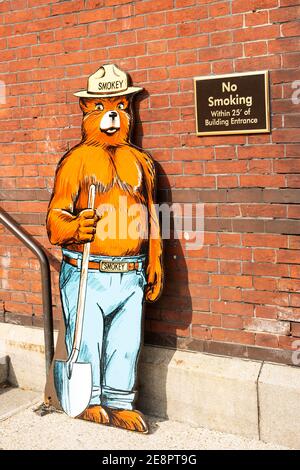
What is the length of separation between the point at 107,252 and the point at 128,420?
3.39 ft

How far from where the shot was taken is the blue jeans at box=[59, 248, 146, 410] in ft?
10.6

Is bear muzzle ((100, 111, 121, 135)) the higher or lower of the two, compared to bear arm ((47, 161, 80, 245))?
higher

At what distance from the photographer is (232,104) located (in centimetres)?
307

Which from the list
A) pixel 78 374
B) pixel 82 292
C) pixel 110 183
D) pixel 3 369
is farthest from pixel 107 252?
pixel 3 369

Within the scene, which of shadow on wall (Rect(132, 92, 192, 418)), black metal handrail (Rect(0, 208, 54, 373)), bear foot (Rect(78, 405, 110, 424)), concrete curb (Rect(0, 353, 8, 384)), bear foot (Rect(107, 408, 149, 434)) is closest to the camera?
bear foot (Rect(107, 408, 149, 434))

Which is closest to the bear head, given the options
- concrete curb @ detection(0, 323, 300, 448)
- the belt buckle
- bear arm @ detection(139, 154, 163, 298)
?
bear arm @ detection(139, 154, 163, 298)

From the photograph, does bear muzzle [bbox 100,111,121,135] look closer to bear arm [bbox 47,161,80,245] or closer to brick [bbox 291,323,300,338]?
bear arm [bbox 47,161,80,245]

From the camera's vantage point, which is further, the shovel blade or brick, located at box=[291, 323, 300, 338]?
the shovel blade

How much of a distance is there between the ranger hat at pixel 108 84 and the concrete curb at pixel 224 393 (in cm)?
168

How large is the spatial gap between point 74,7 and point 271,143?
5.39 ft

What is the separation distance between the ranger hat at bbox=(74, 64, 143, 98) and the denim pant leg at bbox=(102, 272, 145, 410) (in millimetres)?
1152

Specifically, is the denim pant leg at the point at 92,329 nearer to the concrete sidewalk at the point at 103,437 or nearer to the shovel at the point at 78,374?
the shovel at the point at 78,374
